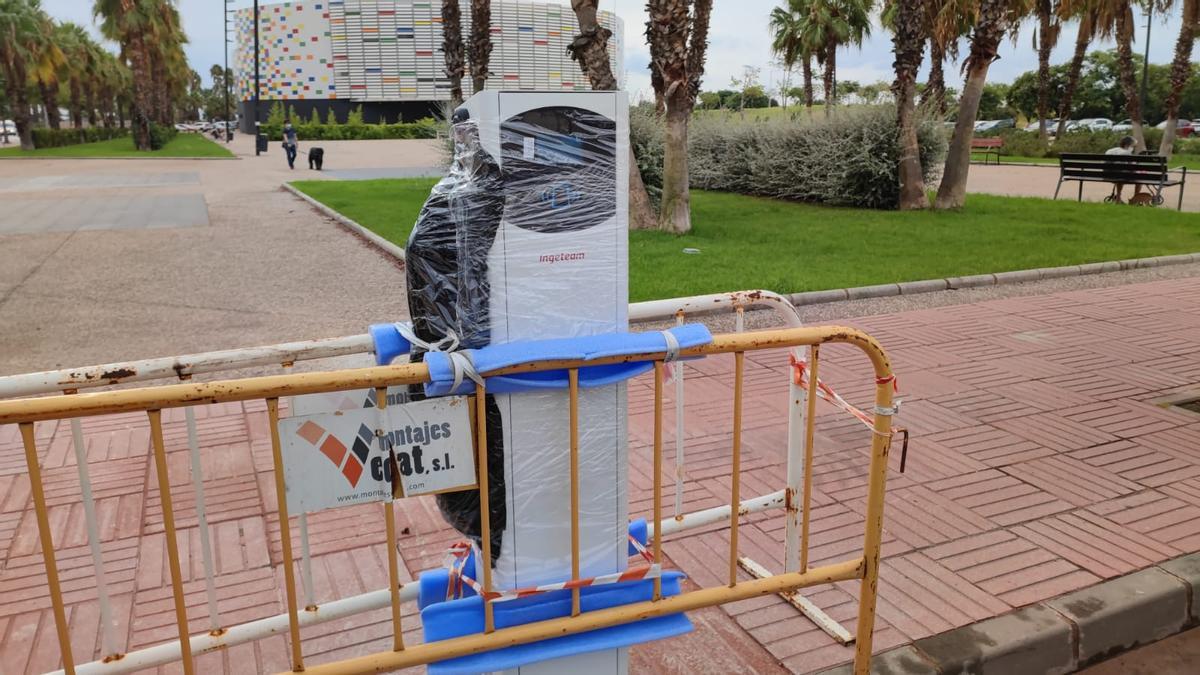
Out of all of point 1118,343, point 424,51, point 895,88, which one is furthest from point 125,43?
point 1118,343

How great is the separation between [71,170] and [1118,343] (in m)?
33.5

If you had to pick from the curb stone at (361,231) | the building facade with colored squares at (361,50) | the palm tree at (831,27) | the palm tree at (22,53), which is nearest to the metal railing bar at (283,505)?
the curb stone at (361,231)

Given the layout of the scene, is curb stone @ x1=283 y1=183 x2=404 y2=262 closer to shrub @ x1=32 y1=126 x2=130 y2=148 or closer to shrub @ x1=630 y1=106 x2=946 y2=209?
shrub @ x1=630 y1=106 x2=946 y2=209

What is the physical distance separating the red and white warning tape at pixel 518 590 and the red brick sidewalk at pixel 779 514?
618 millimetres

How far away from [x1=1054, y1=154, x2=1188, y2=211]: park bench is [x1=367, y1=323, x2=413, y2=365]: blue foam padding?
649 inches

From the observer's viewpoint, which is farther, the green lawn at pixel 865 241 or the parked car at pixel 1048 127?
the parked car at pixel 1048 127

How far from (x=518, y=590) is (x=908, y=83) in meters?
14.6

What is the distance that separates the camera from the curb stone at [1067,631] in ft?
Result: 10.1

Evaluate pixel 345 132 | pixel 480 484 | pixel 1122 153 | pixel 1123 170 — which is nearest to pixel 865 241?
pixel 1123 170

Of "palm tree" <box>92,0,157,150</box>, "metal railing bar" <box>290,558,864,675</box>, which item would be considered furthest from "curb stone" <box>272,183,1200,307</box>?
"palm tree" <box>92,0,157,150</box>

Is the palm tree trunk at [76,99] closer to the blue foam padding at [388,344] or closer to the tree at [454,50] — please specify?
the tree at [454,50]

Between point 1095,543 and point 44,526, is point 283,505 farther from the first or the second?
point 1095,543

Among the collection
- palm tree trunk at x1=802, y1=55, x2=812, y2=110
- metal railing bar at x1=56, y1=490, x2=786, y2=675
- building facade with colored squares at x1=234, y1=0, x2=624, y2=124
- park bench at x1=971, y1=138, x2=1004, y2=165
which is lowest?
metal railing bar at x1=56, y1=490, x2=786, y2=675

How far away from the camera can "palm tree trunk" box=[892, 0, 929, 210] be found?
586 inches
